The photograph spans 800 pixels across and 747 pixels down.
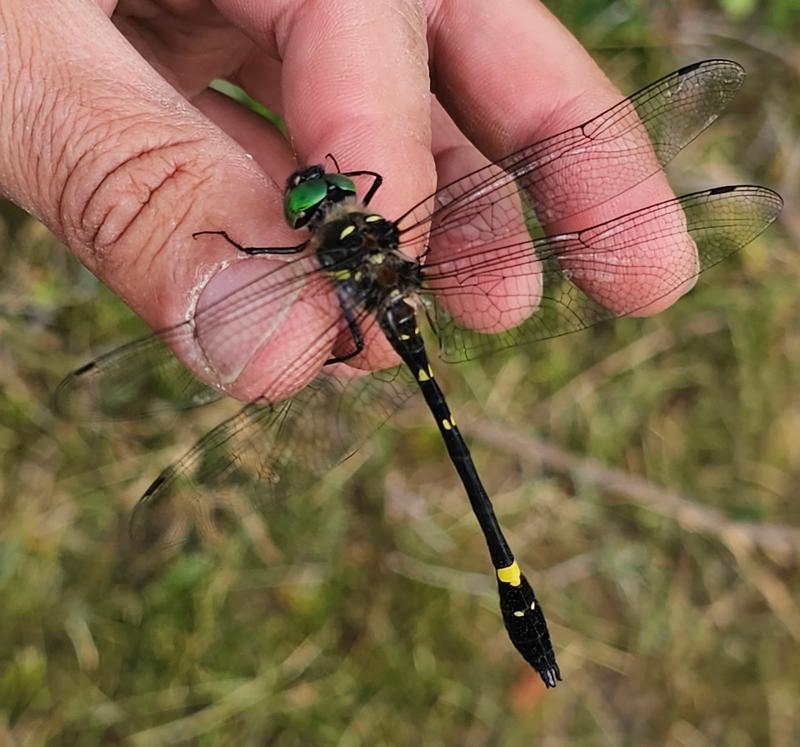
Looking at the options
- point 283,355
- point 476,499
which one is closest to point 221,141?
point 283,355

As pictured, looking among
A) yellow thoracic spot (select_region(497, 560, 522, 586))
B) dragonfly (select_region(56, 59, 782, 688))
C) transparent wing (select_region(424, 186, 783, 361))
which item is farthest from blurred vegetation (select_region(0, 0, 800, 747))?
transparent wing (select_region(424, 186, 783, 361))

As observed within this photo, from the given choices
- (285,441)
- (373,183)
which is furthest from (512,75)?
(285,441)

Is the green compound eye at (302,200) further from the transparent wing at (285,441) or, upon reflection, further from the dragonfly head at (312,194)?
the transparent wing at (285,441)

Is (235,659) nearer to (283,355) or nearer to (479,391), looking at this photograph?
(479,391)

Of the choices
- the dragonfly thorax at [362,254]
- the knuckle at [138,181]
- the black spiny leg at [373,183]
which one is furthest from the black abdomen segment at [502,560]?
the knuckle at [138,181]

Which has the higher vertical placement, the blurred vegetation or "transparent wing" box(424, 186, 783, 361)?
A: "transparent wing" box(424, 186, 783, 361)

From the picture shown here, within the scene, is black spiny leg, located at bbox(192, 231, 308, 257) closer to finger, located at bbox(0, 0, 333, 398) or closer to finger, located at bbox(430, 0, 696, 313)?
finger, located at bbox(0, 0, 333, 398)

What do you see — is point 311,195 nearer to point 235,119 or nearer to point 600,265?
point 600,265
